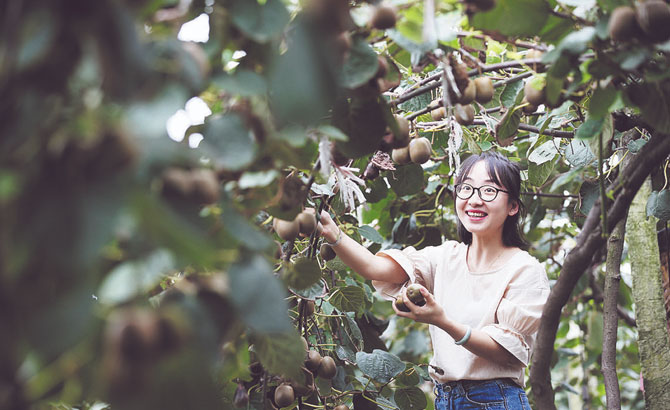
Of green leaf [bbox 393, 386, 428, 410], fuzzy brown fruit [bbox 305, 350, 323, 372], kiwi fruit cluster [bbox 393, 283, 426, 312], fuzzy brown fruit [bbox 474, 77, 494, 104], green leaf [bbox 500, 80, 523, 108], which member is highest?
fuzzy brown fruit [bbox 474, 77, 494, 104]

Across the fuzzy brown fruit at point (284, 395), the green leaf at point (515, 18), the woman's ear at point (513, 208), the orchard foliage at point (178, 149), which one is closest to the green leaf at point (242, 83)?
the orchard foliage at point (178, 149)

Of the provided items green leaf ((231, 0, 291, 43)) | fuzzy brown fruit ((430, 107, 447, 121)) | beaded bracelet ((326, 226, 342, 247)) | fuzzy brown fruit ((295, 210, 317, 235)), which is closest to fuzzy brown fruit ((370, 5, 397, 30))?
green leaf ((231, 0, 291, 43))

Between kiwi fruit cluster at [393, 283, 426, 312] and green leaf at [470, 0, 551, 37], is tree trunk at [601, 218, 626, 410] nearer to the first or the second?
kiwi fruit cluster at [393, 283, 426, 312]

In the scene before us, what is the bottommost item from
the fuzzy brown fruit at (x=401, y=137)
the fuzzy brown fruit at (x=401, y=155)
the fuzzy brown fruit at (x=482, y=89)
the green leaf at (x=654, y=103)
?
the fuzzy brown fruit at (x=401, y=155)

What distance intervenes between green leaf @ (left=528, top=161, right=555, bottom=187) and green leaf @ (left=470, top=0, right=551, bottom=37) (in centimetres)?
88

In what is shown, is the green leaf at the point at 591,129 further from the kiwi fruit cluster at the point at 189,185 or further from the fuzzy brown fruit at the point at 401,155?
the kiwi fruit cluster at the point at 189,185

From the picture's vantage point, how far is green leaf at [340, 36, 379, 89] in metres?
0.73

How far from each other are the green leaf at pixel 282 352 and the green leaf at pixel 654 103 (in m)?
0.50

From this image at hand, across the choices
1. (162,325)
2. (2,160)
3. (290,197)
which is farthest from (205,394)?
(290,197)

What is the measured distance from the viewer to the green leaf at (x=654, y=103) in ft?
2.60

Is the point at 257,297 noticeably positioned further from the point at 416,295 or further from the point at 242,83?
the point at 416,295

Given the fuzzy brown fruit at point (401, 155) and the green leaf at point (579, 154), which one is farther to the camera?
the green leaf at point (579, 154)

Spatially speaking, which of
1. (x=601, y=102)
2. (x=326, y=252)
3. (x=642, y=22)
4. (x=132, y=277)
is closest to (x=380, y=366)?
(x=326, y=252)

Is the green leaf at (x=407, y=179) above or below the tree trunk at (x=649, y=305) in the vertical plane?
above
